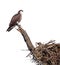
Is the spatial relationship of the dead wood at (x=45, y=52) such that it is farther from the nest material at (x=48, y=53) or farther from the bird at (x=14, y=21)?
the bird at (x=14, y=21)

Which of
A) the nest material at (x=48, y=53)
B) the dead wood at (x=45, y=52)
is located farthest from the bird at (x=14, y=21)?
the nest material at (x=48, y=53)

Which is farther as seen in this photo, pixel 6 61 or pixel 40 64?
pixel 6 61

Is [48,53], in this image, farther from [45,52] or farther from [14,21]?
[14,21]

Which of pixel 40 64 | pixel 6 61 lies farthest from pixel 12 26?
pixel 6 61

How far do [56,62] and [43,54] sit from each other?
0.60 meters

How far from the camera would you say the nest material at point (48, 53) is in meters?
15.2

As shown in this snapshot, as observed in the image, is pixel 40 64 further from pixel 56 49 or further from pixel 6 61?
pixel 6 61

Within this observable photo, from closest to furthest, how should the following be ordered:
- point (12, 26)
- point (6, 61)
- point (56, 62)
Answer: point (56, 62) < point (12, 26) < point (6, 61)

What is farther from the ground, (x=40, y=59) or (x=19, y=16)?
(x=19, y=16)

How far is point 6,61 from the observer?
19.7 meters

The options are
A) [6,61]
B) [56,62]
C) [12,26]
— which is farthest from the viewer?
[6,61]

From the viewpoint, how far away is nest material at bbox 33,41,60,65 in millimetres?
15164

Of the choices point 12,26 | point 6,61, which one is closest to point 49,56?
point 12,26

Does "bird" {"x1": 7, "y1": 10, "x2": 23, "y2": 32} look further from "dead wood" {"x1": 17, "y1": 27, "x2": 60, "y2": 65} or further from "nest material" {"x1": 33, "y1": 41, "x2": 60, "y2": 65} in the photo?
"nest material" {"x1": 33, "y1": 41, "x2": 60, "y2": 65}
